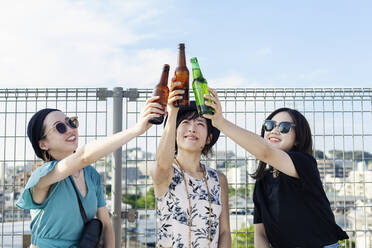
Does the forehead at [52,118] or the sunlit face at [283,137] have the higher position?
the forehead at [52,118]

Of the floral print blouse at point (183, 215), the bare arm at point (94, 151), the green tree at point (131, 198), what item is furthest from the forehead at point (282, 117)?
the green tree at point (131, 198)

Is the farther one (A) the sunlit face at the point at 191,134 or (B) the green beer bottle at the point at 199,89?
(A) the sunlit face at the point at 191,134

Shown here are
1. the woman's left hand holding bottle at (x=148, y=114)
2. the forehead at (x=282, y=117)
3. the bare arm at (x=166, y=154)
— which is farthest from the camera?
the forehead at (x=282, y=117)

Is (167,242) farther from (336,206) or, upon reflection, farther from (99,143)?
(336,206)

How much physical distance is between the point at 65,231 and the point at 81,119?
1647 millimetres

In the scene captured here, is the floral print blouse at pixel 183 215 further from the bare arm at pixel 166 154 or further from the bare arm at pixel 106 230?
the bare arm at pixel 106 230

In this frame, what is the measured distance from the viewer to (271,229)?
112 inches

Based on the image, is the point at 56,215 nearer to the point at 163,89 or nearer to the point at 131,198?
the point at 163,89

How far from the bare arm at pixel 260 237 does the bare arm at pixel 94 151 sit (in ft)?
4.51

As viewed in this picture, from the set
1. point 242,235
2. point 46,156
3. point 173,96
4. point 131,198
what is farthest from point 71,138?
point 242,235

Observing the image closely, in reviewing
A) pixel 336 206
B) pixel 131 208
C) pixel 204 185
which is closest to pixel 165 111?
pixel 204 185

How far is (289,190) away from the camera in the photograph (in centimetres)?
281

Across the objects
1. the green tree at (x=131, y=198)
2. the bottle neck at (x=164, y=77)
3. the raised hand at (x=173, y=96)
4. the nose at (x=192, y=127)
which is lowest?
the green tree at (x=131, y=198)

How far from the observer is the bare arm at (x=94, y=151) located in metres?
2.32
